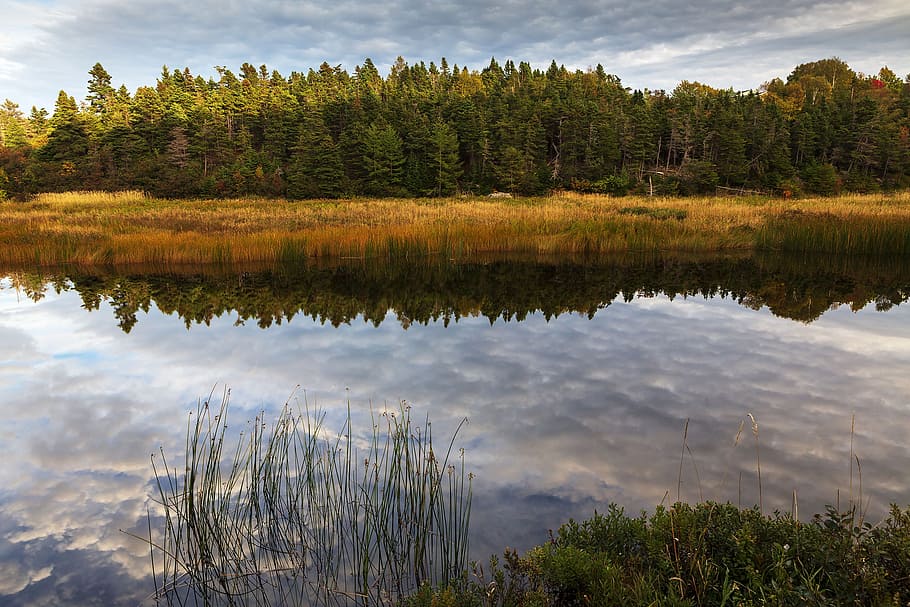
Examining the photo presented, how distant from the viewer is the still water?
492cm

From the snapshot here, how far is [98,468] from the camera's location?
585cm

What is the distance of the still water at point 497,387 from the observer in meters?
4.92

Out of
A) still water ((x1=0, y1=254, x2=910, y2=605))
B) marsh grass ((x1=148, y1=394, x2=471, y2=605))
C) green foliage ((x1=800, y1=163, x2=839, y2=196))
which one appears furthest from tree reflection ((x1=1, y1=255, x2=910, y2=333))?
green foliage ((x1=800, y1=163, x2=839, y2=196))

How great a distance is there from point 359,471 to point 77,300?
12093 millimetres

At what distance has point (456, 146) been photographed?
1916 inches

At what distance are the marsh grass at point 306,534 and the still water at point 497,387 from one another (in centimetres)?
24

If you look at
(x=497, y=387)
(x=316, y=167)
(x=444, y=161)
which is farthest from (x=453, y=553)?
(x=316, y=167)

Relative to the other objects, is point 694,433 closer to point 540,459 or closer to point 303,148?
point 540,459

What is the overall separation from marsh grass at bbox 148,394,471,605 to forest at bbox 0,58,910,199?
42.3m

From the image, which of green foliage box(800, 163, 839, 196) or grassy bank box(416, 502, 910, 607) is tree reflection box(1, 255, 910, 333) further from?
green foliage box(800, 163, 839, 196)

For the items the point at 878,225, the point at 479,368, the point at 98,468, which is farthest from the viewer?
the point at 878,225

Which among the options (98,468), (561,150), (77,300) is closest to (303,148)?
(561,150)

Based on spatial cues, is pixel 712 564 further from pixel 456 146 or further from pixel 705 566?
pixel 456 146

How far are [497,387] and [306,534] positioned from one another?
4.09 meters
